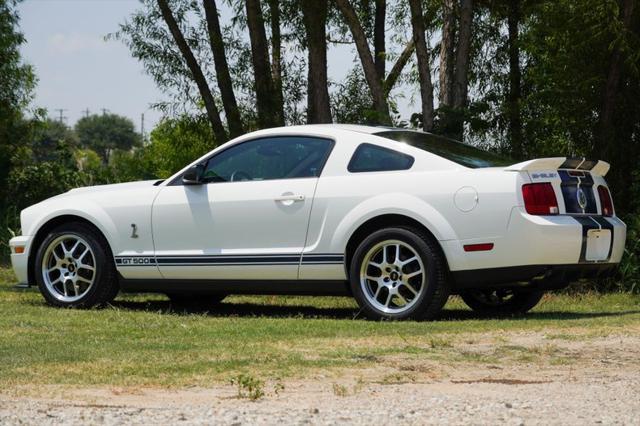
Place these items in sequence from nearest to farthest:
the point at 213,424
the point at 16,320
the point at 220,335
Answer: the point at 213,424 → the point at 220,335 → the point at 16,320

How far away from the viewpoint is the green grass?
22.7ft

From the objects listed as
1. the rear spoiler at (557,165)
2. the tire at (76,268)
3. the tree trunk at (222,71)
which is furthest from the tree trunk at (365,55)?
the rear spoiler at (557,165)

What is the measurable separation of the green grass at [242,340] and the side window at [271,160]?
3.94ft

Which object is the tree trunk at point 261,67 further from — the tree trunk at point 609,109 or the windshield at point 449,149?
the windshield at point 449,149

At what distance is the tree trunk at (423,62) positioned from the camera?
604 inches

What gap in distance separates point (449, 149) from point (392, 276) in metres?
1.25

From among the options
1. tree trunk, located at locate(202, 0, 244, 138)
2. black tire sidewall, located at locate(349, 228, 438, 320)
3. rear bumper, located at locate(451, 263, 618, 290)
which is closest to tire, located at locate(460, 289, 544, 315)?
rear bumper, located at locate(451, 263, 618, 290)

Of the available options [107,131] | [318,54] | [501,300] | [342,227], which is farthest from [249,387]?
[107,131]

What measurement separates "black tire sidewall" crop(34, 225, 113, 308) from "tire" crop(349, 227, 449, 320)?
239 centimetres

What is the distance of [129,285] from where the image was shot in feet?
35.5

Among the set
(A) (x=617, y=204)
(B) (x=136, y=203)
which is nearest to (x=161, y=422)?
(B) (x=136, y=203)

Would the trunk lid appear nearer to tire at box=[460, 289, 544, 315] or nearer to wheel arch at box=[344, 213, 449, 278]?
wheel arch at box=[344, 213, 449, 278]

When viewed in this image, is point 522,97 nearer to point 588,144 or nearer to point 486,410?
point 588,144

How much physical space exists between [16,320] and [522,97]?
9.70 metres
